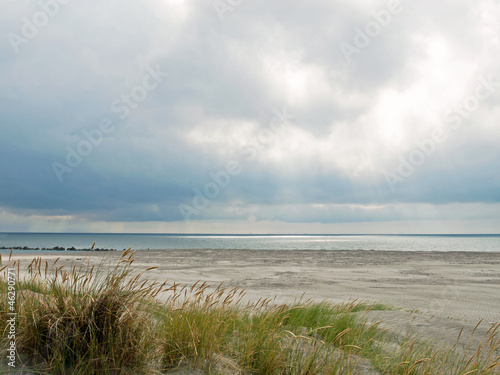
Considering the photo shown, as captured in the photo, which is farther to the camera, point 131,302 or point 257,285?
point 257,285

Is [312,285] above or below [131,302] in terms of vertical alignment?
above

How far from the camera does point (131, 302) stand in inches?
138

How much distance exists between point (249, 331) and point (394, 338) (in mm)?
3181

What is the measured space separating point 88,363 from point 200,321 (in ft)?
4.86

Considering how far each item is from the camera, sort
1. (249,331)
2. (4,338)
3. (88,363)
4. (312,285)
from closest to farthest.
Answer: (88,363) → (4,338) → (249,331) → (312,285)

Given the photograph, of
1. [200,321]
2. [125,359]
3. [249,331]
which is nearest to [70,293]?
→ [125,359]

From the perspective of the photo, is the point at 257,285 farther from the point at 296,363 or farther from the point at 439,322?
the point at 296,363

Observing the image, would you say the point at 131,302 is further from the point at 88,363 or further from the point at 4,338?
the point at 4,338

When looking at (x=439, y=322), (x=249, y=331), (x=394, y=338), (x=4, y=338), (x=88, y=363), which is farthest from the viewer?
(x=439, y=322)

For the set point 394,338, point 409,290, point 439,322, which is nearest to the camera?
point 394,338

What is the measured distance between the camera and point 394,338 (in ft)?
19.4

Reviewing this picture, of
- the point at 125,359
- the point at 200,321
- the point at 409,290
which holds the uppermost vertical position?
the point at 409,290

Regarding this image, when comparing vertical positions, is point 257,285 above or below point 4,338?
above

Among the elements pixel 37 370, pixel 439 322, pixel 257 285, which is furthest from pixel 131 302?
pixel 257 285
